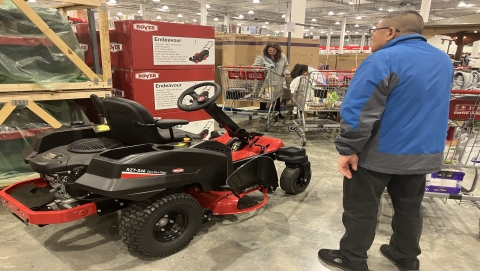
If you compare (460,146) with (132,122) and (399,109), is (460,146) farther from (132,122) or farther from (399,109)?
(132,122)

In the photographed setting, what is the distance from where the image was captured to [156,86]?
4.55m

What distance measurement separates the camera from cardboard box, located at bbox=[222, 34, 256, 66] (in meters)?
9.09

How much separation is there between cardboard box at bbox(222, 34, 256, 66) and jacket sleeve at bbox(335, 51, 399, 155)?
7396mm

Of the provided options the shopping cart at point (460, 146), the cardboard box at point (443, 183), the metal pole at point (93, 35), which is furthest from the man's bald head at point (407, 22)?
the metal pole at point (93, 35)

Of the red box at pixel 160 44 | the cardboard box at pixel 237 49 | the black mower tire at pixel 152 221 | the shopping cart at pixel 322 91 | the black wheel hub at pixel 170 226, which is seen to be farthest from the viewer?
the cardboard box at pixel 237 49

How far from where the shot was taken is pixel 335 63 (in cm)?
1316

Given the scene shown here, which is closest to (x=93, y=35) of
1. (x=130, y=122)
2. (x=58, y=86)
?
(x=58, y=86)

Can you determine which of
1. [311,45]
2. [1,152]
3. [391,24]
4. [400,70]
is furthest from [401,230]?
[311,45]

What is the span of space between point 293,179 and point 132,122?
189 cm

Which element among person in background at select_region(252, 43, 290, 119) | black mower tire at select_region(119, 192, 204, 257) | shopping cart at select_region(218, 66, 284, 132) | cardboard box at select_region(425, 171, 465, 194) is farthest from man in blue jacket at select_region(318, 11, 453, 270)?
person in background at select_region(252, 43, 290, 119)

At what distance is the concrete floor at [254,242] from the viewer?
97.3 inches

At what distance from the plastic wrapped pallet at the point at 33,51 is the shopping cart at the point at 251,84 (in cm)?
303

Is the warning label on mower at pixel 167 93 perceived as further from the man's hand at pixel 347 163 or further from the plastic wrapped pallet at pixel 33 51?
the man's hand at pixel 347 163

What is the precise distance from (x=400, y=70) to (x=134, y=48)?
3337 millimetres
